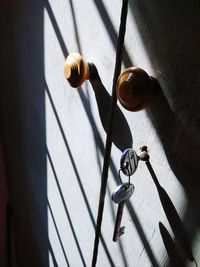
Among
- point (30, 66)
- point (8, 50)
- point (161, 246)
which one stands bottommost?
point (161, 246)

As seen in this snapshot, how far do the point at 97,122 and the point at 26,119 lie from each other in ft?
1.90

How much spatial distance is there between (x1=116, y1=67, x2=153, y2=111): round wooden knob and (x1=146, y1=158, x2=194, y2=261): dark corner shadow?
0.44 feet

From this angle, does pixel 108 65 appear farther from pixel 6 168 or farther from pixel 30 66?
pixel 6 168

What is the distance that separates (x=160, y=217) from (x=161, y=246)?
0.07 m

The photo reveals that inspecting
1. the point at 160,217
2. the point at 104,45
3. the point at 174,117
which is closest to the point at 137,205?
the point at 160,217

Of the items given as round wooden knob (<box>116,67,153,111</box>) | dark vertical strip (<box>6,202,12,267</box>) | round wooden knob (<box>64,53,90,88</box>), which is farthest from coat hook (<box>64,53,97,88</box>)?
dark vertical strip (<box>6,202,12,267</box>)

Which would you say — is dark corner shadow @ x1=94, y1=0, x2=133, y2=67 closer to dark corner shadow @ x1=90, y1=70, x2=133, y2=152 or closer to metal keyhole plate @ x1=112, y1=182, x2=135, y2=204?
dark corner shadow @ x1=90, y1=70, x2=133, y2=152

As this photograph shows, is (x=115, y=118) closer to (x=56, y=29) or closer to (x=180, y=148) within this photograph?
(x=180, y=148)

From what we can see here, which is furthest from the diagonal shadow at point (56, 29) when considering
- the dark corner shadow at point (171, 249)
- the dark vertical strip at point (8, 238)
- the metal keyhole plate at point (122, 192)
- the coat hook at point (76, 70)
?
the dark vertical strip at point (8, 238)

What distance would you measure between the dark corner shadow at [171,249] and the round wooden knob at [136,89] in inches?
9.9

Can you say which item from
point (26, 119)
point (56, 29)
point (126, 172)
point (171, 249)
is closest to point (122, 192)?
point (126, 172)

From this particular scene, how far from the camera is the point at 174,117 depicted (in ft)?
1.60

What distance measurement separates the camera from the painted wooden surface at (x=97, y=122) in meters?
0.47

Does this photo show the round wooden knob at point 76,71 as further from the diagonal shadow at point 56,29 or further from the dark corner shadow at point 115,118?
the diagonal shadow at point 56,29
